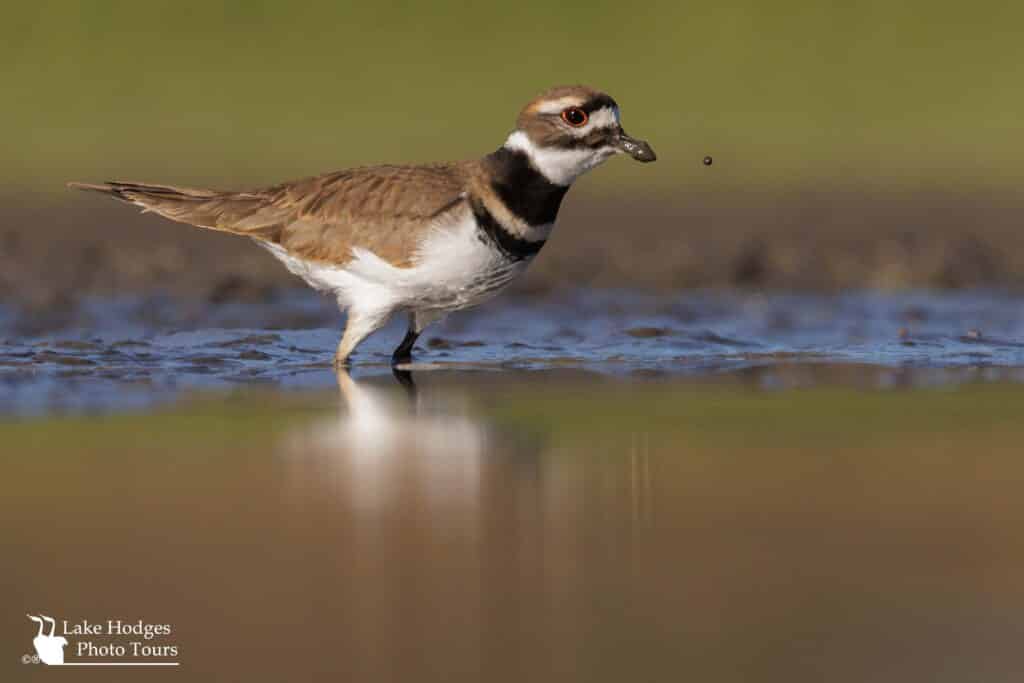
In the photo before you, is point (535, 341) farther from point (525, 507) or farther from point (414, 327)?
point (525, 507)

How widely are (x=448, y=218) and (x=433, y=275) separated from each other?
30 cm

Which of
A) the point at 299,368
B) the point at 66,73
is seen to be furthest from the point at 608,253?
the point at 66,73

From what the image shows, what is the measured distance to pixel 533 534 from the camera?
6.56 meters

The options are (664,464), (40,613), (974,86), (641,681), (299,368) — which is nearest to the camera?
(641,681)

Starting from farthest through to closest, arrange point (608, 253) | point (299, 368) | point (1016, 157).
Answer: point (1016, 157), point (608, 253), point (299, 368)

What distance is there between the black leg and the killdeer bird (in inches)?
4.6

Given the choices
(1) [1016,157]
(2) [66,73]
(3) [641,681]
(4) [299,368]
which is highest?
(2) [66,73]

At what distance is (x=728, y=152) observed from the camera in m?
21.8

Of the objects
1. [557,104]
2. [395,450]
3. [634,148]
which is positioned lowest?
[395,450]

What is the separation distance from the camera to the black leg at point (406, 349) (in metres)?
10.9

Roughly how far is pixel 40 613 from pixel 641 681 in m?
1.77

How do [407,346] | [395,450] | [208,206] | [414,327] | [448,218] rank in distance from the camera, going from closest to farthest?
[395,450]
[448,218]
[414,327]
[407,346]
[208,206]

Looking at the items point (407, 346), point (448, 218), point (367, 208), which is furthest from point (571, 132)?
point (407, 346)

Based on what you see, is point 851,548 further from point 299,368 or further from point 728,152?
point 728,152
